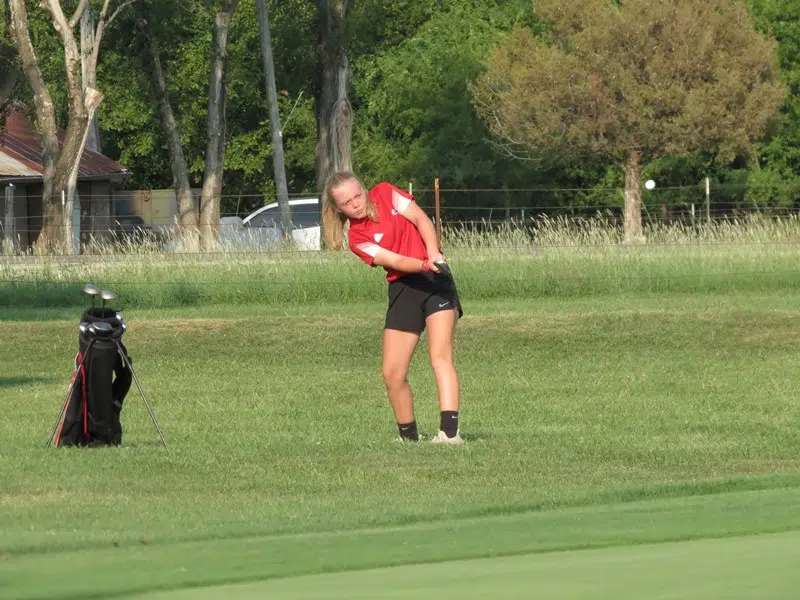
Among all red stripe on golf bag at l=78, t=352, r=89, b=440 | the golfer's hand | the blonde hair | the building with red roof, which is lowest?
red stripe on golf bag at l=78, t=352, r=89, b=440

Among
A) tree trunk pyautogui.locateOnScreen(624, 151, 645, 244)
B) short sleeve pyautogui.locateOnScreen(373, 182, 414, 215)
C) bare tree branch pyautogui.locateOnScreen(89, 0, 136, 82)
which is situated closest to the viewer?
short sleeve pyautogui.locateOnScreen(373, 182, 414, 215)

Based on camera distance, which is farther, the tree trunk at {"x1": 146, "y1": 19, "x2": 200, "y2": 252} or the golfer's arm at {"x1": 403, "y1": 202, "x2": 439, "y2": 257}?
the tree trunk at {"x1": 146, "y1": 19, "x2": 200, "y2": 252}

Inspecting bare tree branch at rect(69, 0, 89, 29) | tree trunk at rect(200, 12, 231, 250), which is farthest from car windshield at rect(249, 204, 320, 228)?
bare tree branch at rect(69, 0, 89, 29)

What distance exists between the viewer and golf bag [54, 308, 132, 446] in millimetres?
10539

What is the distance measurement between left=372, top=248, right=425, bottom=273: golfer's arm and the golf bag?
2.01 m

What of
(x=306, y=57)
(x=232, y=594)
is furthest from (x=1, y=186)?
(x=232, y=594)

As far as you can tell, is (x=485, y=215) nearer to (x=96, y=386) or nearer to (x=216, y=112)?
(x=216, y=112)

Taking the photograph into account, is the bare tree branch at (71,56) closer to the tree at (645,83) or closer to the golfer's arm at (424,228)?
the tree at (645,83)

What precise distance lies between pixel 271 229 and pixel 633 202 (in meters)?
10.6

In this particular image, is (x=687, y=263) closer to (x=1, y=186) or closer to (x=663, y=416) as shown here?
(x=663, y=416)

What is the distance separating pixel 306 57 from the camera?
46094 mm

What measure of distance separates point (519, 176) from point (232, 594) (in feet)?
150

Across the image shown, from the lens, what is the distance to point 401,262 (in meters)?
9.84

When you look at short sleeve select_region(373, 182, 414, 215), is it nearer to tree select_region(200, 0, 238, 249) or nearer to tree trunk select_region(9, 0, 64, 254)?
tree trunk select_region(9, 0, 64, 254)
